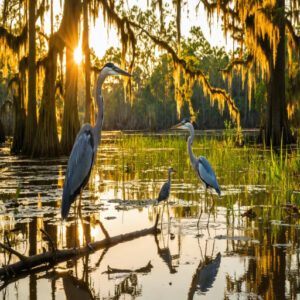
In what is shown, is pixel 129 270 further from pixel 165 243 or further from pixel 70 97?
pixel 70 97

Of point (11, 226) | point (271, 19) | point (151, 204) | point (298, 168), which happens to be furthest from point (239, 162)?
point (11, 226)

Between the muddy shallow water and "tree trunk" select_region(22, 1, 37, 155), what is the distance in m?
7.99

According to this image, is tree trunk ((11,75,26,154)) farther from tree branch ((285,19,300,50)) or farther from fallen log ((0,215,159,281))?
fallen log ((0,215,159,281))

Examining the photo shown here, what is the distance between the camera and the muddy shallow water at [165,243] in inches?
170

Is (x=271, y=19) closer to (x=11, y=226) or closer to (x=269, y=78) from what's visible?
(x=269, y=78)

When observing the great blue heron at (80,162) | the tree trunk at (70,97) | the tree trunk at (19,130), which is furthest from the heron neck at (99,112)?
the tree trunk at (19,130)

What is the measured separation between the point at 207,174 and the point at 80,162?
2154 millimetres

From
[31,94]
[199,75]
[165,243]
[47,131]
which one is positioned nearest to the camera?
[165,243]

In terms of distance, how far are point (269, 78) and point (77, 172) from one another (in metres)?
17.6

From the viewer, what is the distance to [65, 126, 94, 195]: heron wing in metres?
5.82

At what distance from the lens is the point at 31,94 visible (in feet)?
60.4

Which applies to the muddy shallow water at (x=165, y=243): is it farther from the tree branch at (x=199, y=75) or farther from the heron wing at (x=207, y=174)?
the tree branch at (x=199, y=75)

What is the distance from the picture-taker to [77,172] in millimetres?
5898

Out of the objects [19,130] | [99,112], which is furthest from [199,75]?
[99,112]
